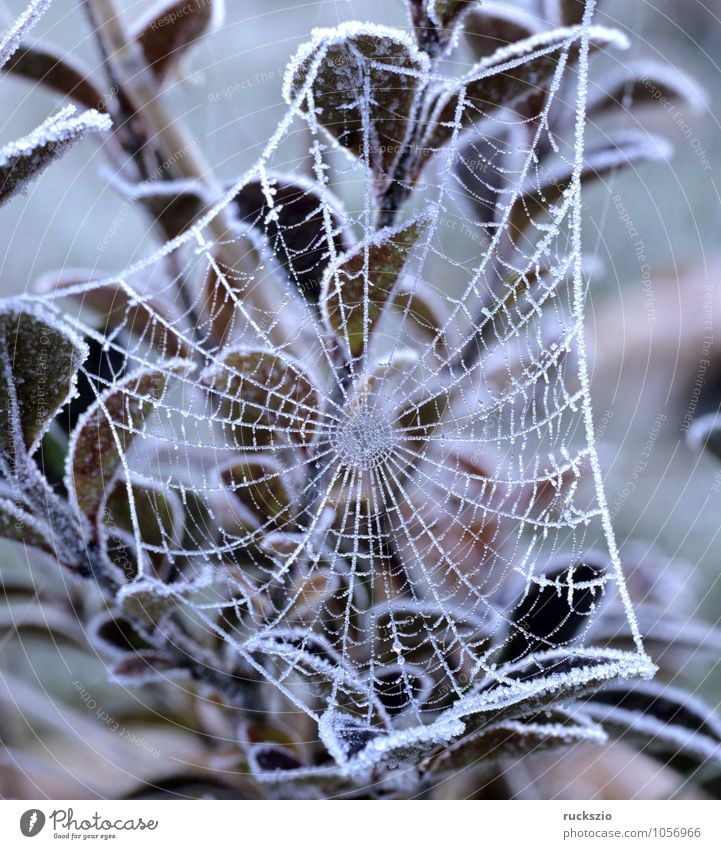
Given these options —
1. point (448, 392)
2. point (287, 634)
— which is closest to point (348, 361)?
point (448, 392)

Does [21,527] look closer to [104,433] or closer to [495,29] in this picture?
[104,433]

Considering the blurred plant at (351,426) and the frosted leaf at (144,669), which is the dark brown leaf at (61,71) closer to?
the blurred plant at (351,426)

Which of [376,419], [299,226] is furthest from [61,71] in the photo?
[376,419]

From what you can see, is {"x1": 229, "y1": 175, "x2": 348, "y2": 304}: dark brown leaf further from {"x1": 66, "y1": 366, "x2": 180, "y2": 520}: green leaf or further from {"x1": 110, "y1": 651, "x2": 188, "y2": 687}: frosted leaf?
{"x1": 110, "y1": 651, "x2": 188, "y2": 687}: frosted leaf

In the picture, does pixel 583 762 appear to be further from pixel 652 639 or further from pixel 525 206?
pixel 525 206

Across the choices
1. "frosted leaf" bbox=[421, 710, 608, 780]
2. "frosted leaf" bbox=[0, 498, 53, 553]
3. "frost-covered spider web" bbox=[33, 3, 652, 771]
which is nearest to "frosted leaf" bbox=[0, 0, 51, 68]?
"frost-covered spider web" bbox=[33, 3, 652, 771]
